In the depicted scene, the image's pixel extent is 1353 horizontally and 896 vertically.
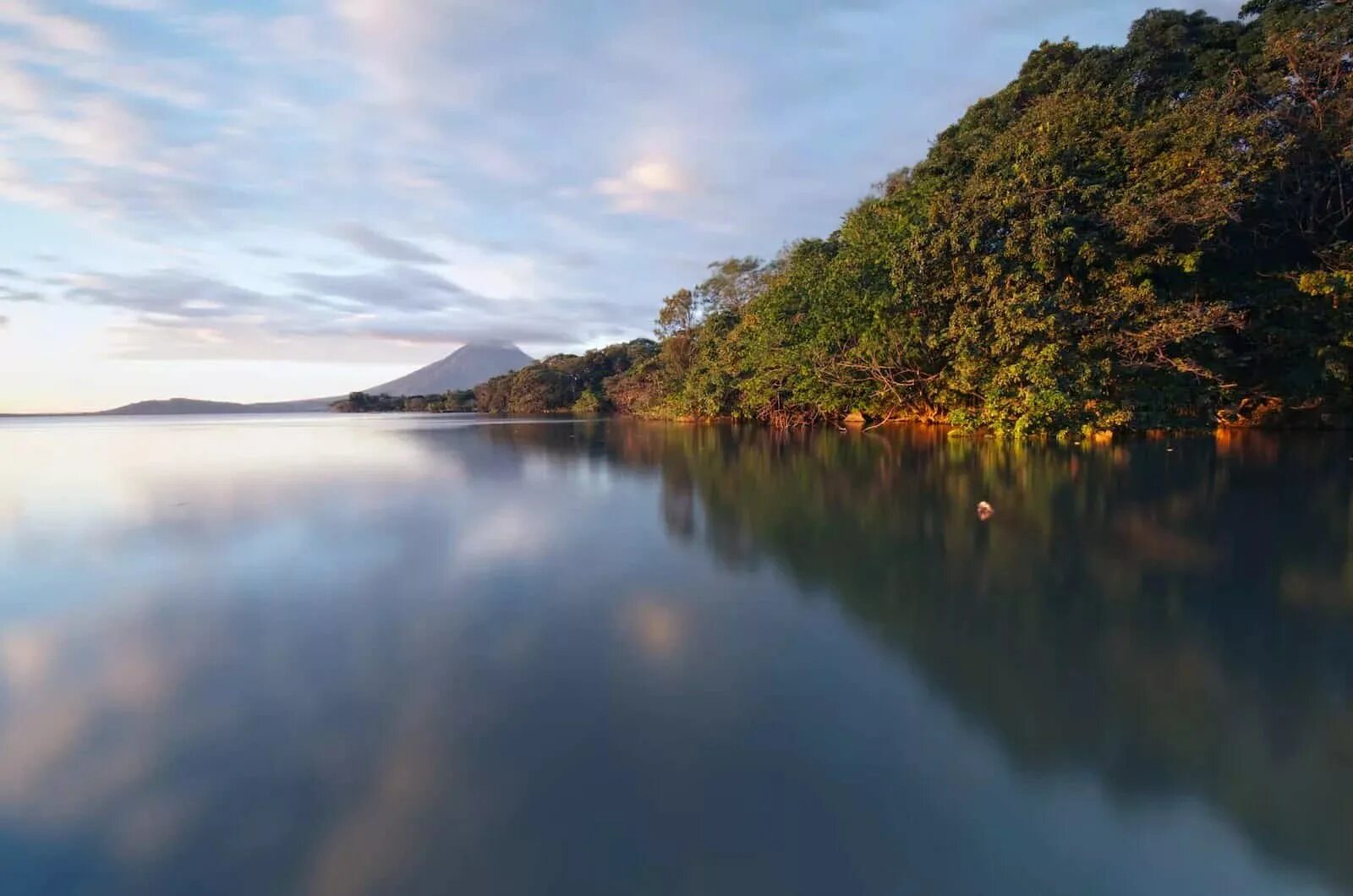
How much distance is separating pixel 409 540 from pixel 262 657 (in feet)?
8.21

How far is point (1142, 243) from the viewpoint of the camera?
11.0 m

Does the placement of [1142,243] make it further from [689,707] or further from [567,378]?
[567,378]

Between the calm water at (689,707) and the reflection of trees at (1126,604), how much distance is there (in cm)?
2

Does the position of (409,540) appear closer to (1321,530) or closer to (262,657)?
(262,657)

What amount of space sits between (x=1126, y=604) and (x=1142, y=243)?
10.6 metres

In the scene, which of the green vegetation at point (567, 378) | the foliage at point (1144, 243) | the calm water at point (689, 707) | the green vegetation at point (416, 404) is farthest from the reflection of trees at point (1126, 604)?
the green vegetation at point (416, 404)

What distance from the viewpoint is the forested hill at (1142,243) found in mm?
10875

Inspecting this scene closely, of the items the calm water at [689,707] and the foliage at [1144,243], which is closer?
the calm water at [689,707]

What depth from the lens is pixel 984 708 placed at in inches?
96.3

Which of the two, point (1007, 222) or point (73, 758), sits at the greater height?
point (1007, 222)

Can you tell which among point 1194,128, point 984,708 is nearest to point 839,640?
point 984,708

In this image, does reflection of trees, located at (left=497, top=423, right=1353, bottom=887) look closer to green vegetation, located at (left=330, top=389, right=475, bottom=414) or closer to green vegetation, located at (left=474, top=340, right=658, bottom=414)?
green vegetation, located at (left=474, top=340, right=658, bottom=414)

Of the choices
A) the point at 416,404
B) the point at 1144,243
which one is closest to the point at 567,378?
the point at 416,404

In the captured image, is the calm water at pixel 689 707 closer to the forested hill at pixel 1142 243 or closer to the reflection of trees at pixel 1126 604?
the reflection of trees at pixel 1126 604
